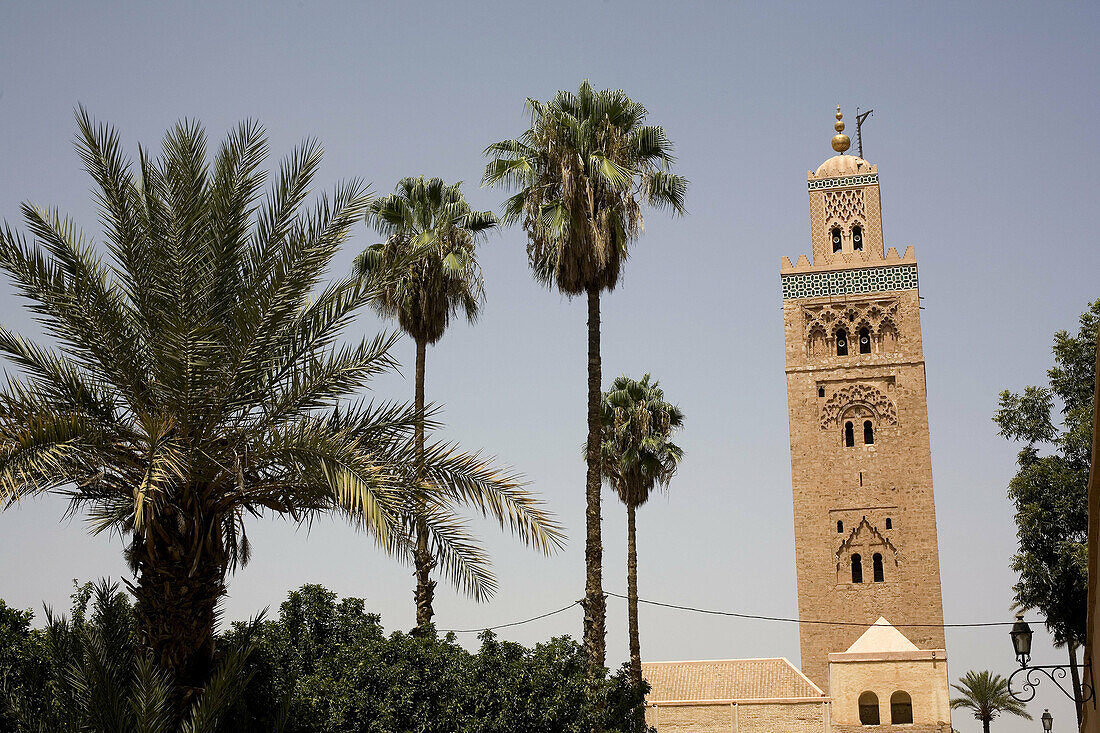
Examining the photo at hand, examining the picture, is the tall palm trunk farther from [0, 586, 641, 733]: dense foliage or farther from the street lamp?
the street lamp

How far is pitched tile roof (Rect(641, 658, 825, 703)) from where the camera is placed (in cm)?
3725

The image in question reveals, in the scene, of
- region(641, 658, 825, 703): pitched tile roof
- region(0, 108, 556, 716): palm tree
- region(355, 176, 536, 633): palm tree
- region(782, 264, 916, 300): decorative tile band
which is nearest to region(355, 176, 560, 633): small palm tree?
region(355, 176, 536, 633): palm tree

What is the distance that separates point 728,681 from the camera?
1497 inches

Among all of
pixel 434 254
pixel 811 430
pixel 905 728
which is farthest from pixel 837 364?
pixel 434 254

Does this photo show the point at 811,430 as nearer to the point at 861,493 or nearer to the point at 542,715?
the point at 861,493

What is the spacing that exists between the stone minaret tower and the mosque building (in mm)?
44

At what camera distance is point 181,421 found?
10219 millimetres

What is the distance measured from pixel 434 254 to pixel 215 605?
13987 millimetres

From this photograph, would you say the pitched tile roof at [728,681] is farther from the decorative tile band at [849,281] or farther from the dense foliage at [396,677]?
the dense foliage at [396,677]

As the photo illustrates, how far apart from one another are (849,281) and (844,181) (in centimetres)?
426

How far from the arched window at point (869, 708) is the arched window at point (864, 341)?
13.1 meters

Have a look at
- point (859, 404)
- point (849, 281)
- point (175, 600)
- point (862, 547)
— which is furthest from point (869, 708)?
point (175, 600)

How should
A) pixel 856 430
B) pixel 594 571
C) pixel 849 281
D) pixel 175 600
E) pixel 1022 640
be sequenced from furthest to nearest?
pixel 849 281 < pixel 856 430 < pixel 594 571 < pixel 1022 640 < pixel 175 600

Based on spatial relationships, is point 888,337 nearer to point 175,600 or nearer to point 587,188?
point 587,188
